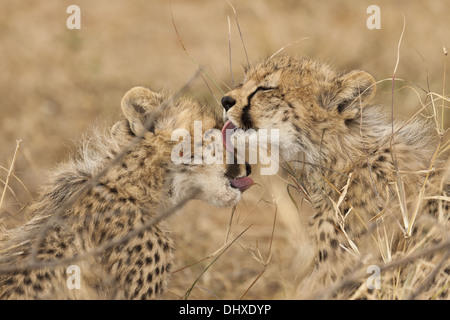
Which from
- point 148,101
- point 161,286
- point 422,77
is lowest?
point 161,286

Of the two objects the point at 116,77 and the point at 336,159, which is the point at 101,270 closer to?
the point at 336,159

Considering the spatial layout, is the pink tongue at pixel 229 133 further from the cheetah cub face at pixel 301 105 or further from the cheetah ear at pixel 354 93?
the cheetah ear at pixel 354 93

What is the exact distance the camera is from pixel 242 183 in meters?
3.85

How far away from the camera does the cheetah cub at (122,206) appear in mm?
3311

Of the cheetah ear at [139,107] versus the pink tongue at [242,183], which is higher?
the cheetah ear at [139,107]

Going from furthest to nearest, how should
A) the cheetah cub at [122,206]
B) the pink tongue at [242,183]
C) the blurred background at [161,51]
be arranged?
1. the blurred background at [161,51]
2. the pink tongue at [242,183]
3. the cheetah cub at [122,206]

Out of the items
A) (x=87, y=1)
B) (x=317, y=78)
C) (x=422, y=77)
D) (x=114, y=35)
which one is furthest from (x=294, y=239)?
(x=87, y=1)

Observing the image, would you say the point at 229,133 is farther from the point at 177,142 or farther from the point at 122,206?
the point at 122,206

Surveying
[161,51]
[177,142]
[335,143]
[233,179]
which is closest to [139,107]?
Answer: [177,142]

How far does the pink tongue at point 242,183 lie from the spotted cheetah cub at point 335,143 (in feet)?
0.92

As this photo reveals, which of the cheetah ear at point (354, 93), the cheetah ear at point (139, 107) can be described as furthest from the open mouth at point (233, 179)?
the cheetah ear at point (354, 93)

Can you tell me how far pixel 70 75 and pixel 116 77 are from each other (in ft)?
1.80

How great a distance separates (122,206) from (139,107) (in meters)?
0.60

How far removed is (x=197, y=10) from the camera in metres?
9.14
